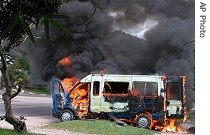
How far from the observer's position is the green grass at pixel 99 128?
1188 centimetres

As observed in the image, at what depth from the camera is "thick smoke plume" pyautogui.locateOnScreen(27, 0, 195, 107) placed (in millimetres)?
19797

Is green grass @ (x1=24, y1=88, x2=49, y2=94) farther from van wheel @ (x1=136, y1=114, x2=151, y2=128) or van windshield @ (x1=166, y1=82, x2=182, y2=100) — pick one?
van windshield @ (x1=166, y1=82, x2=182, y2=100)

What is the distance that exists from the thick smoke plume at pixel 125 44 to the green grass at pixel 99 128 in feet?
20.6

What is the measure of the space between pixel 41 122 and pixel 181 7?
11.0 metres

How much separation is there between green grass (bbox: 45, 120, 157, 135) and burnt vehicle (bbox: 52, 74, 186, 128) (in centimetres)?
81

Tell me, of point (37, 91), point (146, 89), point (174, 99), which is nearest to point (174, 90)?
point (174, 99)

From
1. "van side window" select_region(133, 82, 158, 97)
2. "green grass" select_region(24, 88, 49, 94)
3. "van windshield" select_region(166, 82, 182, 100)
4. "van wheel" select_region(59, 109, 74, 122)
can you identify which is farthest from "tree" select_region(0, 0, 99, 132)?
"green grass" select_region(24, 88, 49, 94)

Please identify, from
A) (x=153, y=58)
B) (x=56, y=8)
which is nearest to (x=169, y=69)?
(x=153, y=58)
